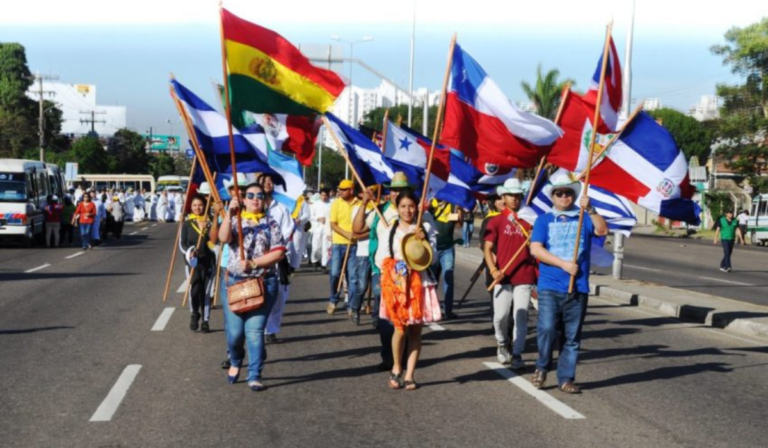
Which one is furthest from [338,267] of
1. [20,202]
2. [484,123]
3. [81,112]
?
[81,112]

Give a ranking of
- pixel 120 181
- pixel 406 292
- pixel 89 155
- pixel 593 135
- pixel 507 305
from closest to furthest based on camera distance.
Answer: pixel 406 292
pixel 593 135
pixel 507 305
pixel 120 181
pixel 89 155

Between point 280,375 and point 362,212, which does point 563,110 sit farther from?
point 280,375

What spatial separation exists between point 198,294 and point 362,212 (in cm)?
227

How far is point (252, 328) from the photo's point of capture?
28.0ft

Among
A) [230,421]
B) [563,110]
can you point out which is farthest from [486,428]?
[563,110]

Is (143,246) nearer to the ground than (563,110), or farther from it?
nearer to the ground

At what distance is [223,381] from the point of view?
8.98m

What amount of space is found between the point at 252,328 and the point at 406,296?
4.15 feet

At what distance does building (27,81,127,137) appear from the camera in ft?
503

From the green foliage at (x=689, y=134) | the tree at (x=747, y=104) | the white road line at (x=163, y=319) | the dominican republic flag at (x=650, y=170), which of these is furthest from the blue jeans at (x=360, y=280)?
the green foliage at (x=689, y=134)

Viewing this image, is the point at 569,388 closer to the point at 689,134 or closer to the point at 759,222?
the point at 759,222

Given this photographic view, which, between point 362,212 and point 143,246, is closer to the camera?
point 362,212

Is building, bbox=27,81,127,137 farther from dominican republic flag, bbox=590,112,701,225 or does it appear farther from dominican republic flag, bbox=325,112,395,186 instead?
dominican republic flag, bbox=590,112,701,225

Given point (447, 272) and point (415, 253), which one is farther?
point (447, 272)
